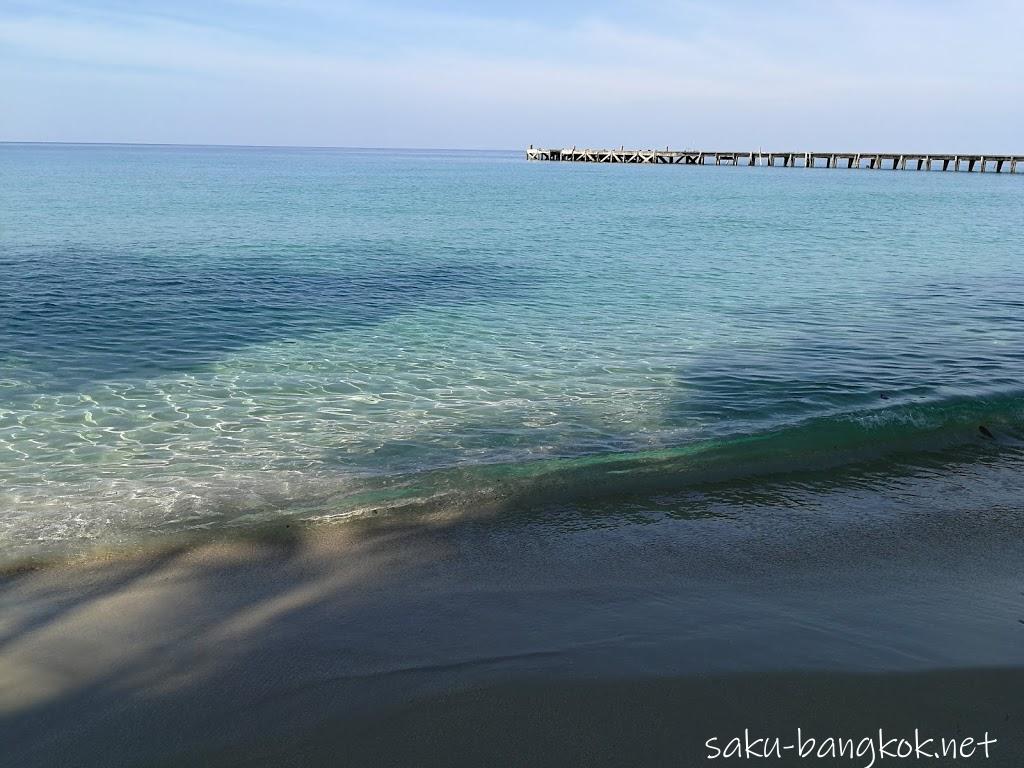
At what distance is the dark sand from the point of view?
14.9 feet

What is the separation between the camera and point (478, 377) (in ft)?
43.7

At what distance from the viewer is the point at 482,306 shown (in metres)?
19.4

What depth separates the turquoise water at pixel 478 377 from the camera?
8.59 m

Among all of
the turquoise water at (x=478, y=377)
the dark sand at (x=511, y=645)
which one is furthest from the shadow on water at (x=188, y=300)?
the dark sand at (x=511, y=645)

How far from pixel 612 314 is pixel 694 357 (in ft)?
13.7

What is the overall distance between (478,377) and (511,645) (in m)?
8.14

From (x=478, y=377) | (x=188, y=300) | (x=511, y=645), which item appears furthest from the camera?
(x=188, y=300)

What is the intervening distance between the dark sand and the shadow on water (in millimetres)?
7708

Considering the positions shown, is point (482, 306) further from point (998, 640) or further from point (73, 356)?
point (998, 640)

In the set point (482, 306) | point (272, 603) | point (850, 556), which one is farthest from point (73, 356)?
point (850, 556)

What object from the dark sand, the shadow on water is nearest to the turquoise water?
the shadow on water

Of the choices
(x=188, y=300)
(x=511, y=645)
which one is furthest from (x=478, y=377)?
(x=188, y=300)

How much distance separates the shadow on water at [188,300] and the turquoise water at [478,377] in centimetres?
10

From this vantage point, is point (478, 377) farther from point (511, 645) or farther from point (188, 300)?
point (188, 300)
